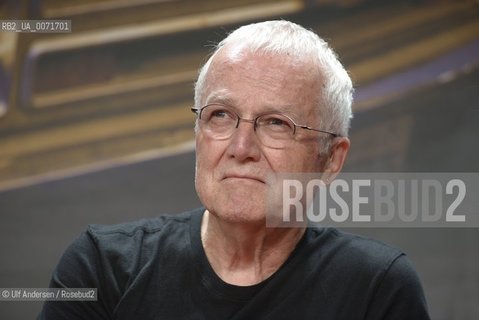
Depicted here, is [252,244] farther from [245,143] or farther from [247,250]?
[245,143]

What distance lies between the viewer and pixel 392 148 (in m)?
2.26

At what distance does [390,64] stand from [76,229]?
3.92ft

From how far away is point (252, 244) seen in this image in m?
1.38

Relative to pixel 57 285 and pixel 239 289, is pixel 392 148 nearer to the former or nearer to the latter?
pixel 239 289

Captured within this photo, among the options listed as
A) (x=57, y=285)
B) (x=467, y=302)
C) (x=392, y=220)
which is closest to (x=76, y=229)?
(x=57, y=285)

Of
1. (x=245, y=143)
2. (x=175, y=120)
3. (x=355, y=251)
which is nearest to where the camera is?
(x=245, y=143)

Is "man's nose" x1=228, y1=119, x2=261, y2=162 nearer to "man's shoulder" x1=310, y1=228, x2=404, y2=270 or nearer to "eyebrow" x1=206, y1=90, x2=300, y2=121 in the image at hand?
"eyebrow" x1=206, y1=90, x2=300, y2=121

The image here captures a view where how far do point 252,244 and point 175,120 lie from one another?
37.4 inches

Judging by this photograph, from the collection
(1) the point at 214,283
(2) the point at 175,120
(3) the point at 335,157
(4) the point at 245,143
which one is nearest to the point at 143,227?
(1) the point at 214,283

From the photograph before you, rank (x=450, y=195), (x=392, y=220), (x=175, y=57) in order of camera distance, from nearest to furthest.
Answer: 1. (x=450, y=195)
2. (x=392, y=220)
3. (x=175, y=57)

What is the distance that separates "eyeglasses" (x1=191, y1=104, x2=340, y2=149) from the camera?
4.29ft

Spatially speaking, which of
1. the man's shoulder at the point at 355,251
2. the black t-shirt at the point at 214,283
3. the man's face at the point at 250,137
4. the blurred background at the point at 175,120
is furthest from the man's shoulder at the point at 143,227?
the blurred background at the point at 175,120

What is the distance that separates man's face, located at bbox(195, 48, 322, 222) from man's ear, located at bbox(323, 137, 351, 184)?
102 millimetres

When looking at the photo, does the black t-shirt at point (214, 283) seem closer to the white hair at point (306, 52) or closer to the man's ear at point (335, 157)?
the man's ear at point (335, 157)
